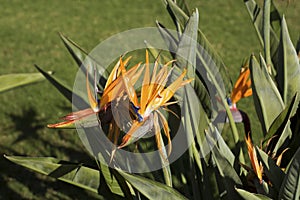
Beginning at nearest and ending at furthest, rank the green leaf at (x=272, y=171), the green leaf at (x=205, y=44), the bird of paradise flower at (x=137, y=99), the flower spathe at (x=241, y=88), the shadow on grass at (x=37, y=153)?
the bird of paradise flower at (x=137, y=99)
the green leaf at (x=272, y=171)
the green leaf at (x=205, y=44)
the flower spathe at (x=241, y=88)
the shadow on grass at (x=37, y=153)

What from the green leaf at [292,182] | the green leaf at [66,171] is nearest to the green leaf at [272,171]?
the green leaf at [292,182]

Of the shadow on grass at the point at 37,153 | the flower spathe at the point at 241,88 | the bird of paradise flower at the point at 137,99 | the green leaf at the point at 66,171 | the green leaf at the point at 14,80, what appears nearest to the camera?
the bird of paradise flower at the point at 137,99

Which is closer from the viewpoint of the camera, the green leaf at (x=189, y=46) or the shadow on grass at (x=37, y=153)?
the green leaf at (x=189, y=46)

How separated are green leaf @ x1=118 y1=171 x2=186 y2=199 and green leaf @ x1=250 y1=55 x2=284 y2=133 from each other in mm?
313

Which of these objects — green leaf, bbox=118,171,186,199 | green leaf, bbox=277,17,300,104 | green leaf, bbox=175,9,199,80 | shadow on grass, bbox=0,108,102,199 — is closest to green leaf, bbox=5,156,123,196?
green leaf, bbox=118,171,186,199

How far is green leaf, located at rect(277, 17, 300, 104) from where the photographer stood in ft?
4.35

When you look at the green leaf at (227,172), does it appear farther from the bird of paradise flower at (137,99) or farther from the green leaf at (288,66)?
the green leaf at (288,66)

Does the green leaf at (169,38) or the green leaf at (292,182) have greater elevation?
A: the green leaf at (169,38)

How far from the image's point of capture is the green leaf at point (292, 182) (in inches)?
36.3

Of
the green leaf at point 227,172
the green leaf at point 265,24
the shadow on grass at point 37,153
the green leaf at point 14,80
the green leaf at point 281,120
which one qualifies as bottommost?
the shadow on grass at point 37,153

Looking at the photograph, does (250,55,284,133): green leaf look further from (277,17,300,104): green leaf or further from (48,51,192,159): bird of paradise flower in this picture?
(48,51,192,159): bird of paradise flower

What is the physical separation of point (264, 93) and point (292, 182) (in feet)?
1.04

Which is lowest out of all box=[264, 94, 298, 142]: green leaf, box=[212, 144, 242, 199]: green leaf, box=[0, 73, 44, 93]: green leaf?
box=[212, 144, 242, 199]: green leaf

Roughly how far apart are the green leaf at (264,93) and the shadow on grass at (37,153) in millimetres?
1059
